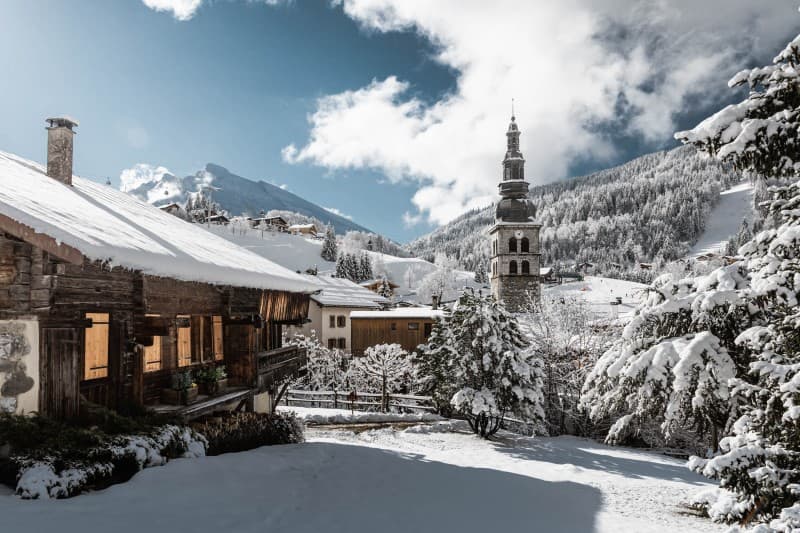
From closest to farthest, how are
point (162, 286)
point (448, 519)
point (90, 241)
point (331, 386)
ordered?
point (90, 241) → point (448, 519) → point (162, 286) → point (331, 386)

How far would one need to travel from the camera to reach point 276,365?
14.6 m

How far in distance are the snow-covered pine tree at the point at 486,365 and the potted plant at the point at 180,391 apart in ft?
34.3

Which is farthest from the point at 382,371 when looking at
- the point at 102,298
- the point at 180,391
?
the point at 102,298

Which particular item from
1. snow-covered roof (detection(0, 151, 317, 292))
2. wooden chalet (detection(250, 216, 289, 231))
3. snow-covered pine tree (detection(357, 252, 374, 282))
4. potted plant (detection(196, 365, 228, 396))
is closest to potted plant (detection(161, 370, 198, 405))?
potted plant (detection(196, 365, 228, 396))

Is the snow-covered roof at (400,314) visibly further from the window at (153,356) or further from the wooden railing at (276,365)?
the window at (153,356)

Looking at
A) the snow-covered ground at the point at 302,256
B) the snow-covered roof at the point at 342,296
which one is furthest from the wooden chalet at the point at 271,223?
the snow-covered roof at the point at 342,296

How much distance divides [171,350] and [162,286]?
2636 mm

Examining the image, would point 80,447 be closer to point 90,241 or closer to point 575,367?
point 90,241

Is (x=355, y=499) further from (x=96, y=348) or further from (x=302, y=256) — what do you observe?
(x=302, y=256)

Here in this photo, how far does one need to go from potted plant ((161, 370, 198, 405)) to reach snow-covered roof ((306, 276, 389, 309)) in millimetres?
25941

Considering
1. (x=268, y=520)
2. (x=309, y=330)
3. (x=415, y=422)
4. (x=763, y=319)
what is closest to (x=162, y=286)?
(x=268, y=520)

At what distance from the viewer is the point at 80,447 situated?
623 centimetres

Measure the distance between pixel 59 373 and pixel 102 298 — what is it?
Result: 134cm

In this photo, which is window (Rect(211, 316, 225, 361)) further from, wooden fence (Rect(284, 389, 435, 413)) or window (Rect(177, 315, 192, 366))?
wooden fence (Rect(284, 389, 435, 413))
